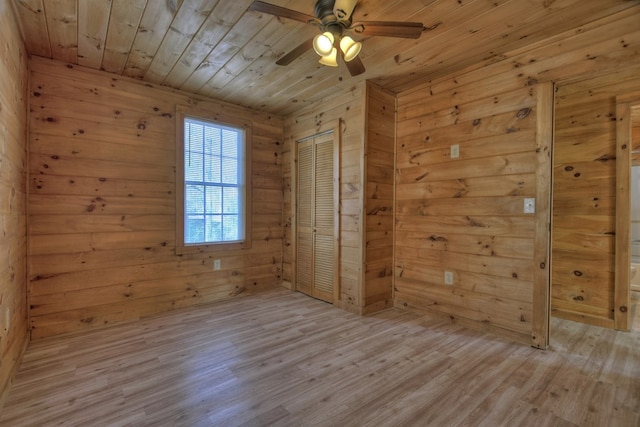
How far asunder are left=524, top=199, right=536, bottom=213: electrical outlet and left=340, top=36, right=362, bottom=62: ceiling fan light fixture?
1.79m

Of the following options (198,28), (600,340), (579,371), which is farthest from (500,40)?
(600,340)

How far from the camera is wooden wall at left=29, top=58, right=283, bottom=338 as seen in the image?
2.54 m

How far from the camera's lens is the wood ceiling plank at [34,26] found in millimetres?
1879

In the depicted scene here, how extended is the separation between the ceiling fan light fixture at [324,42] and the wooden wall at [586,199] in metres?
2.42

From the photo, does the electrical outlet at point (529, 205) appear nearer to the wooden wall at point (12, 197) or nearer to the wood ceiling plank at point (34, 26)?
the wooden wall at point (12, 197)

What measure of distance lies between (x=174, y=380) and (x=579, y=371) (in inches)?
107

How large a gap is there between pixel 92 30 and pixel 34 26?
37 cm

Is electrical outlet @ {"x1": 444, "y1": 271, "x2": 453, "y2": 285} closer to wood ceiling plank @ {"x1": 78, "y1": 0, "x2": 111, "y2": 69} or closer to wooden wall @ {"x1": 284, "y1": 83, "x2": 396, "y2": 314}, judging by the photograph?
wooden wall @ {"x1": 284, "y1": 83, "x2": 396, "y2": 314}

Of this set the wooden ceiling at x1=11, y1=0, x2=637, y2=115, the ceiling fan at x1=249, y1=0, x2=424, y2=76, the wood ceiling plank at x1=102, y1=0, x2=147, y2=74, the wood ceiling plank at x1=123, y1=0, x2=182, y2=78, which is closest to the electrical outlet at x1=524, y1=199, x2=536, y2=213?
the wooden ceiling at x1=11, y1=0, x2=637, y2=115

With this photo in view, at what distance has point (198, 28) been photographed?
211cm

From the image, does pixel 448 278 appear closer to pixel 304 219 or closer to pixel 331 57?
pixel 304 219

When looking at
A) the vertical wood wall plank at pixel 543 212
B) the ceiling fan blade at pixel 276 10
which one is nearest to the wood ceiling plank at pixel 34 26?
the ceiling fan blade at pixel 276 10

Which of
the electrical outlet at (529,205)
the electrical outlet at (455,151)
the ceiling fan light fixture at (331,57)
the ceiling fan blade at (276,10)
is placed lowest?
the electrical outlet at (529,205)

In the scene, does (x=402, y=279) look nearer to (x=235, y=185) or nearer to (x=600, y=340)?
(x=600, y=340)
